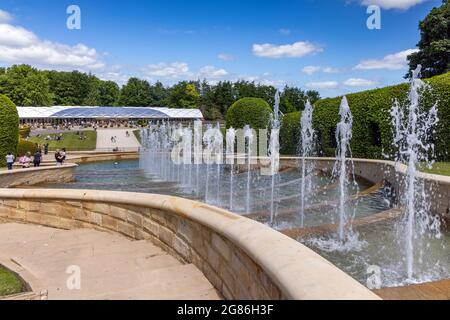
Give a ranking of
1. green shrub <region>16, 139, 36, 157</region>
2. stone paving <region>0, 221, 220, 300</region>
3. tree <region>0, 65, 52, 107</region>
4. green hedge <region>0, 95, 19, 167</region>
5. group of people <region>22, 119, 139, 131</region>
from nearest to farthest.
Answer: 1. stone paving <region>0, 221, 220, 300</region>
2. green hedge <region>0, 95, 19, 167</region>
3. green shrub <region>16, 139, 36, 157</region>
4. group of people <region>22, 119, 139, 131</region>
5. tree <region>0, 65, 52, 107</region>

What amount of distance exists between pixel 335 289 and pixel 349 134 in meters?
18.0

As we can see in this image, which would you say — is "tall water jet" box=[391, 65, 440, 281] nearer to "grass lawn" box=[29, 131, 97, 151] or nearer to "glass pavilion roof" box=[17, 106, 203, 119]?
"grass lawn" box=[29, 131, 97, 151]

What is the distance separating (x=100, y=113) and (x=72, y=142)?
2511 cm

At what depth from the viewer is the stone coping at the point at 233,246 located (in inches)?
86.1

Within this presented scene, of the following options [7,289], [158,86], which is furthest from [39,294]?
[158,86]

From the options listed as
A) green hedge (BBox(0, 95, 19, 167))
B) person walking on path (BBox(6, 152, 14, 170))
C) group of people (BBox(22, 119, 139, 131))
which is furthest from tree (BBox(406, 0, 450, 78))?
group of people (BBox(22, 119, 139, 131))

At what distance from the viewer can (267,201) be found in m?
10.9

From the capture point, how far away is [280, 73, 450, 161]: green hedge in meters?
14.6

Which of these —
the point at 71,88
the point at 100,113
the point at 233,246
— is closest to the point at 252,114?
the point at 233,246

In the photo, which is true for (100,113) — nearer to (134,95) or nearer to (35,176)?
(134,95)

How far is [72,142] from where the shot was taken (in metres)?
44.2

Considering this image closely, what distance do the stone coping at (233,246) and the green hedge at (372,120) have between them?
42.7ft

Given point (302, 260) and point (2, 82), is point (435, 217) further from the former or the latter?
point (2, 82)

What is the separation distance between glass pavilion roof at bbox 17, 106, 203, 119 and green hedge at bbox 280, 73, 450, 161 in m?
47.6
